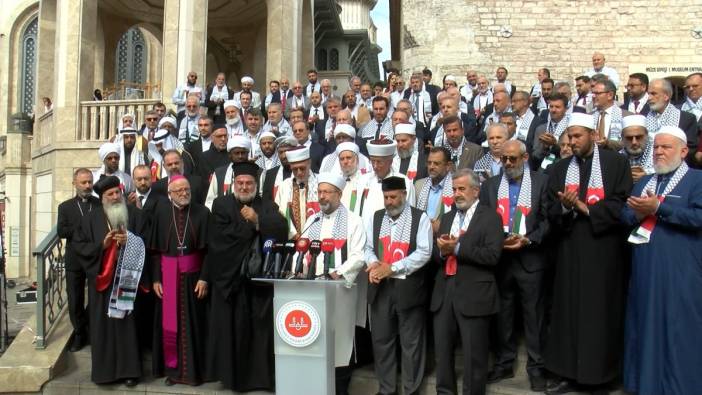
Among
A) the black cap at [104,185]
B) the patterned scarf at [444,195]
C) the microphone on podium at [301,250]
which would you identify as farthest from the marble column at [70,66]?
the microphone on podium at [301,250]

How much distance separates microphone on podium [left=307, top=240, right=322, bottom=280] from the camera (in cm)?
497

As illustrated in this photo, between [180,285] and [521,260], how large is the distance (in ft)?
10.5

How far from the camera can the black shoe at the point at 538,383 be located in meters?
5.22

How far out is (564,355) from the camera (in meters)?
5.07

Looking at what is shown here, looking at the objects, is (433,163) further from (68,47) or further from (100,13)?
(100,13)

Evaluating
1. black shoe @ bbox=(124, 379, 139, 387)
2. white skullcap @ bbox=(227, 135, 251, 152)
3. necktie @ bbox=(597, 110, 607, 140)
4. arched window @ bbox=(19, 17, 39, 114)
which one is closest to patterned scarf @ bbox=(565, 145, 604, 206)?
necktie @ bbox=(597, 110, 607, 140)

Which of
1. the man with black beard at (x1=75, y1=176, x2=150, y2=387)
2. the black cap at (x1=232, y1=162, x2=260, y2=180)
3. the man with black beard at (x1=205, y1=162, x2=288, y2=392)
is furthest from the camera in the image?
the man with black beard at (x1=75, y1=176, x2=150, y2=387)

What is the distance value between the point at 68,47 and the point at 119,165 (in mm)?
7247

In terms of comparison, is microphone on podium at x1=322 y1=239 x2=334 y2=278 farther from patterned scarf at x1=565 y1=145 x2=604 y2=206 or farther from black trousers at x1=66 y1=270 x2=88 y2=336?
black trousers at x1=66 y1=270 x2=88 y2=336

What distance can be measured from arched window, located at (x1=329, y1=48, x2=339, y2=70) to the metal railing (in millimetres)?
22081

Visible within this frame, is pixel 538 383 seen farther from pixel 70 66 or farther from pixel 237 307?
pixel 70 66

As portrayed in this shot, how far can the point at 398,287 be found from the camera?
5289mm

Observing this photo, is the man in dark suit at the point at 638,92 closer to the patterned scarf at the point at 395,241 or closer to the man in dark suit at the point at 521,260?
the man in dark suit at the point at 521,260

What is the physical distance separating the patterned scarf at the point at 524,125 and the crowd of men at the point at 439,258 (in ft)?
1.98
